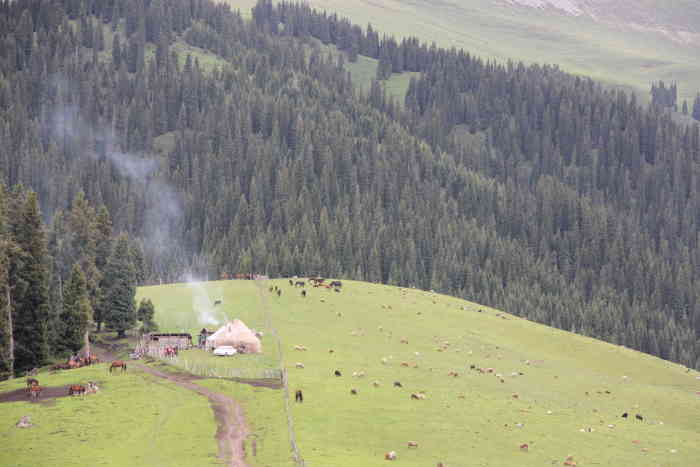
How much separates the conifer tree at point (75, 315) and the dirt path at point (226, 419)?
12.6m

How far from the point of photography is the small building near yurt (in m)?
91.8

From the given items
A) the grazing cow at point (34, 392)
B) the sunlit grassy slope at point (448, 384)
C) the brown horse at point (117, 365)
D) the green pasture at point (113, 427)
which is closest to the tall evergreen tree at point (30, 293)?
the sunlit grassy slope at point (448, 384)

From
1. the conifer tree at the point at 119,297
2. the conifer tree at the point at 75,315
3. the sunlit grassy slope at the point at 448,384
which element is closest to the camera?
the sunlit grassy slope at the point at 448,384

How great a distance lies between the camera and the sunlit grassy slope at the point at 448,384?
67875 millimetres

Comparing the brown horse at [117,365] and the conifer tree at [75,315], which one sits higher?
the brown horse at [117,365]

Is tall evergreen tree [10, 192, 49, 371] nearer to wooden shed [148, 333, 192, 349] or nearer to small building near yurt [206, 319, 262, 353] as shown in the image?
wooden shed [148, 333, 192, 349]

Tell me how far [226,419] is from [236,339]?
2473cm

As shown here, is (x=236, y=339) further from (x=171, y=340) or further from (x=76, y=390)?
(x=76, y=390)

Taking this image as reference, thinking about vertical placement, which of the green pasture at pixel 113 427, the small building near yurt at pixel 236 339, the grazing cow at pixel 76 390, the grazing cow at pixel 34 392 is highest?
the green pasture at pixel 113 427

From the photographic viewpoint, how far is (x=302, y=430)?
66000 millimetres

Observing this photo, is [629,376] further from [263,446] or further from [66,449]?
[66,449]

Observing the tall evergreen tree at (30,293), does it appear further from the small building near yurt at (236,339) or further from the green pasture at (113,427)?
the small building near yurt at (236,339)

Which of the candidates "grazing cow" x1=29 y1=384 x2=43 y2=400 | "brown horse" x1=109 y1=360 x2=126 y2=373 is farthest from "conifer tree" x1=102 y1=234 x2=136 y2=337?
"grazing cow" x1=29 y1=384 x2=43 y2=400

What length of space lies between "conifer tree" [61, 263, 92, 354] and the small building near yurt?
1358 centimetres
